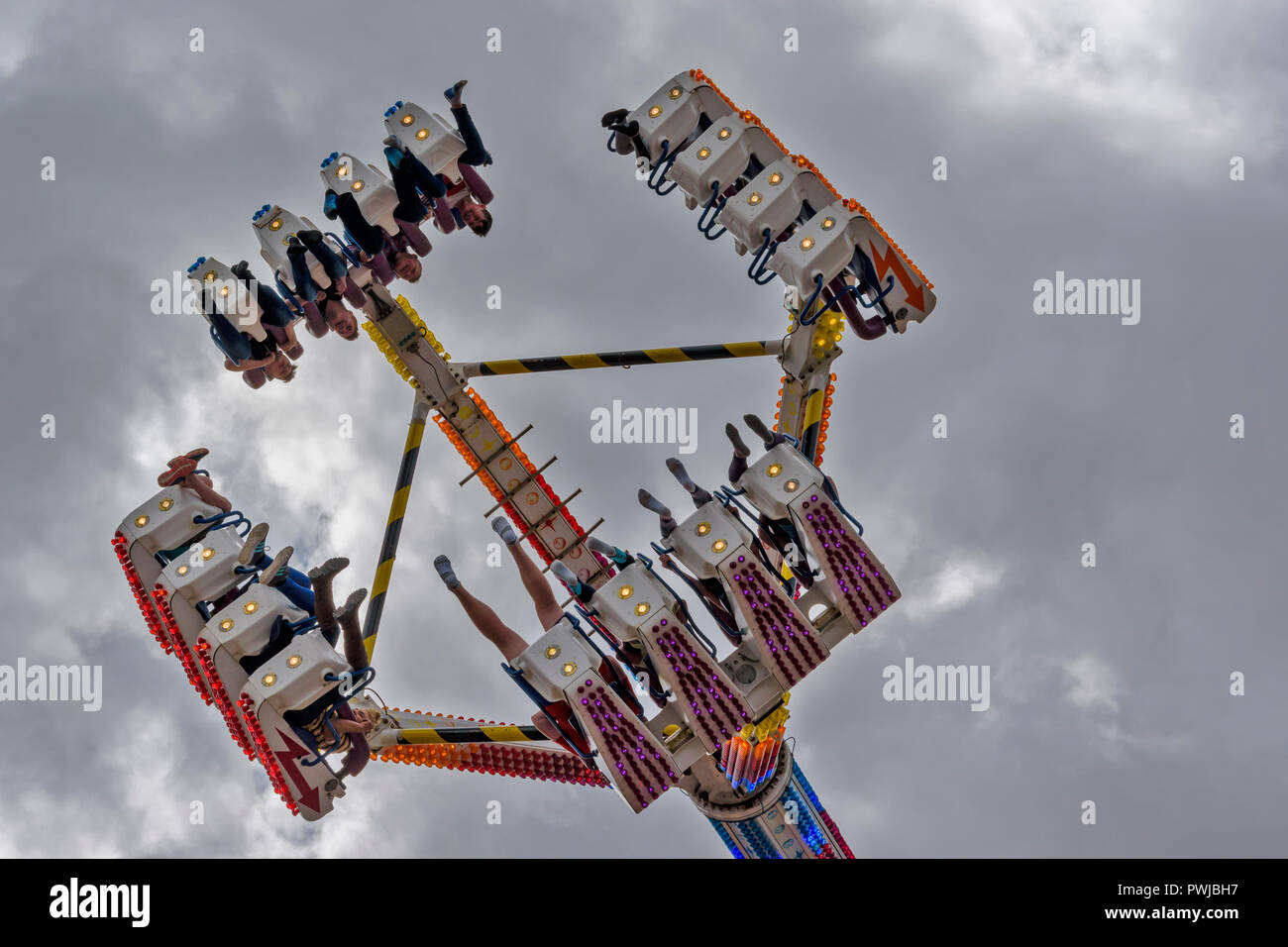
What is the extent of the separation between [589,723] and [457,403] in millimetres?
8773

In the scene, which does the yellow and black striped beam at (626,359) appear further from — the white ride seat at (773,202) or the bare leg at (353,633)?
the bare leg at (353,633)

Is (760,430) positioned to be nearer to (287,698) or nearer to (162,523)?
(287,698)

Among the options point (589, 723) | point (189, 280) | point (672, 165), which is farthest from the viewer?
point (672, 165)

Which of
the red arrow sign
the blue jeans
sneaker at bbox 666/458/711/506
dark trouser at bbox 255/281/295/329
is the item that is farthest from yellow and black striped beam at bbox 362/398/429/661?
the red arrow sign

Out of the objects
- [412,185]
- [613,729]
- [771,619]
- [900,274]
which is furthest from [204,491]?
[900,274]

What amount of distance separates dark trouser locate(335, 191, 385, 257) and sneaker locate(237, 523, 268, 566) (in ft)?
17.4

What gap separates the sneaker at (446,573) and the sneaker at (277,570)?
2387 mm

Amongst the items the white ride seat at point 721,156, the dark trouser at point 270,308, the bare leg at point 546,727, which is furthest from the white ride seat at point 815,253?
the bare leg at point 546,727

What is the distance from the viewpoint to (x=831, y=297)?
31.2 m

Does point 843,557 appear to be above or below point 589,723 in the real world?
above

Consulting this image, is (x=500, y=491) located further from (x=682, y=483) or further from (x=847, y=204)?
(x=847, y=204)

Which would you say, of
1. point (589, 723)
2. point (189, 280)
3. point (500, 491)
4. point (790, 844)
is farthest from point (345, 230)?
point (790, 844)

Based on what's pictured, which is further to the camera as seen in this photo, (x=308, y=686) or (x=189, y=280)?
(x=189, y=280)

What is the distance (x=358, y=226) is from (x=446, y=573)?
626 cm
